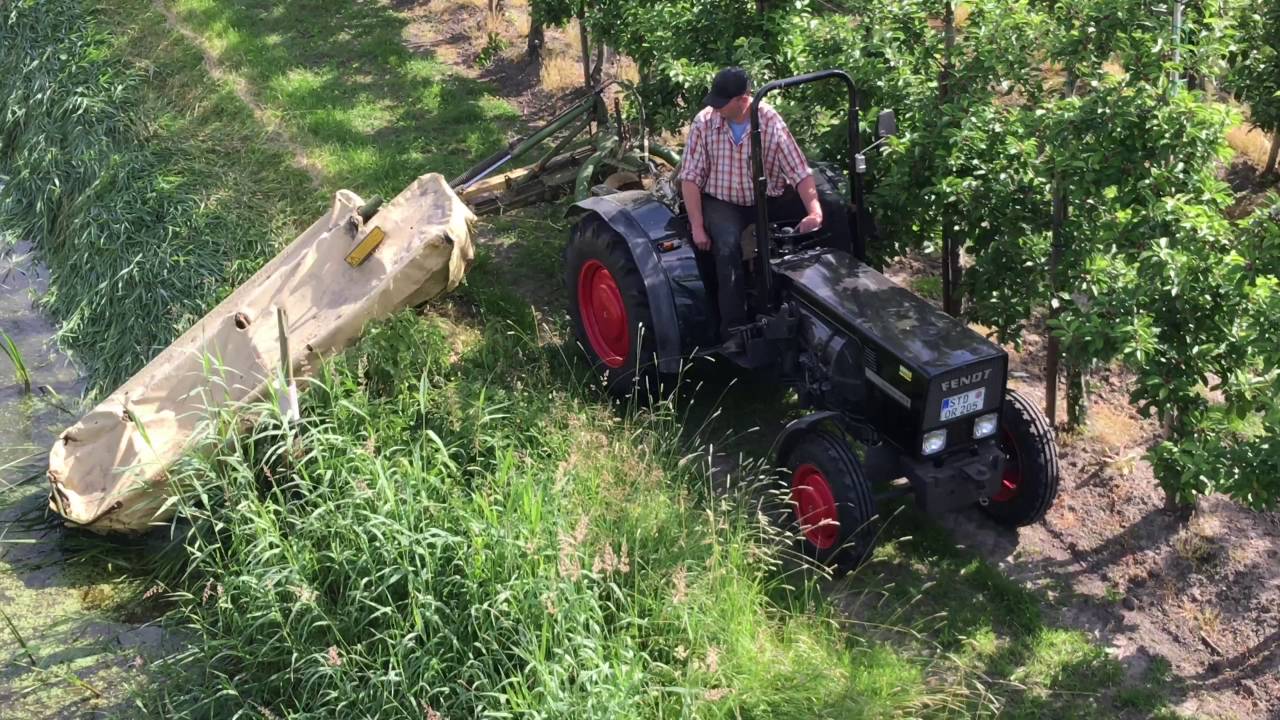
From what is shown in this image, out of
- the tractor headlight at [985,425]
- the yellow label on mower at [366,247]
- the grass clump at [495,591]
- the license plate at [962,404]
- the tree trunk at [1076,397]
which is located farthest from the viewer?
the yellow label on mower at [366,247]

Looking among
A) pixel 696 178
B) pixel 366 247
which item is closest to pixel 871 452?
pixel 696 178

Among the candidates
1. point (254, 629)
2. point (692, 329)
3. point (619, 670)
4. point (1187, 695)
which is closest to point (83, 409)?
point (254, 629)

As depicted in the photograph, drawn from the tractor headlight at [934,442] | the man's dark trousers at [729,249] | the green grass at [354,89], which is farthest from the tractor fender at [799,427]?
the green grass at [354,89]

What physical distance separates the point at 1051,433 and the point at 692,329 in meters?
1.74

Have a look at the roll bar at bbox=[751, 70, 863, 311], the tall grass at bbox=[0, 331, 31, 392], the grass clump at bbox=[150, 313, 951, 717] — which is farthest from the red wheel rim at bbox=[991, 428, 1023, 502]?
the tall grass at bbox=[0, 331, 31, 392]

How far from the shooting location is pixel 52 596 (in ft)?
20.2

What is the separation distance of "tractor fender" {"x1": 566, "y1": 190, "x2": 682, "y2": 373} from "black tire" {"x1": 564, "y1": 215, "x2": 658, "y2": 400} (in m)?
0.08

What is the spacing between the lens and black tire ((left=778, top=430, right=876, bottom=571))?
17.2 feet

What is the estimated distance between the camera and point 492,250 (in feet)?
27.6

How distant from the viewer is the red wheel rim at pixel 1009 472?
5656mm

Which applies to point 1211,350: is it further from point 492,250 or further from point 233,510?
point 492,250

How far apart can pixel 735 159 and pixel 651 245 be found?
2.14ft

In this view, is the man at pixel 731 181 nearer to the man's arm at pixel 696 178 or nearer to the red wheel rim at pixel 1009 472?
the man's arm at pixel 696 178

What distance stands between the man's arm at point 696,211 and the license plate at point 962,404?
59.0 inches
